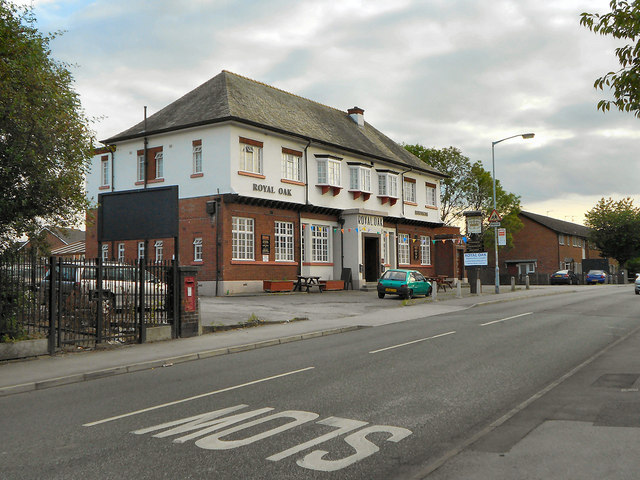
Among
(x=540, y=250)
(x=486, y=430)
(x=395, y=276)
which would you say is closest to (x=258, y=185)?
(x=395, y=276)

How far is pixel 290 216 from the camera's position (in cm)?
3403

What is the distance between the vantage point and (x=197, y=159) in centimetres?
3155

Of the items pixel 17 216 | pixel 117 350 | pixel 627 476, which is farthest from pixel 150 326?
pixel 627 476

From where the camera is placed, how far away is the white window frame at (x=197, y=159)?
31328 mm

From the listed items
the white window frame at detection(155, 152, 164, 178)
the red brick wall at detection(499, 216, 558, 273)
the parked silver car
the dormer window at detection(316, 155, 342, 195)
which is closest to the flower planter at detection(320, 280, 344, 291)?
the dormer window at detection(316, 155, 342, 195)

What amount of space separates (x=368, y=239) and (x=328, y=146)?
7.26 m

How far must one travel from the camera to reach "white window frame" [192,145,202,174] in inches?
1233

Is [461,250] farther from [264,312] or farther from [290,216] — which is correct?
[264,312]

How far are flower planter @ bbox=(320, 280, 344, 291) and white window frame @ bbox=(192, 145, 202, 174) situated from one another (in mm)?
9169

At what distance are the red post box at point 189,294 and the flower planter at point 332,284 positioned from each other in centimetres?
1770

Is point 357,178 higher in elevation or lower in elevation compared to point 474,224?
higher

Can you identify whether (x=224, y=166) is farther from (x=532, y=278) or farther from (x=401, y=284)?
(x=532, y=278)

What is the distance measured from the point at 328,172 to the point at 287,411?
29656mm

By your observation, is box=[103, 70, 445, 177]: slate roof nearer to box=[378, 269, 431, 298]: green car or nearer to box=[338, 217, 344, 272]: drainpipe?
box=[338, 217, 344, 272]: drainpipe
